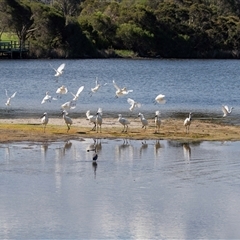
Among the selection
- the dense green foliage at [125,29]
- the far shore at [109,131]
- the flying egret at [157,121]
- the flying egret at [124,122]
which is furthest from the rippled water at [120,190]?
the dense green foliage at [125,29]

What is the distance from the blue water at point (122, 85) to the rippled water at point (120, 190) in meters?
10.6

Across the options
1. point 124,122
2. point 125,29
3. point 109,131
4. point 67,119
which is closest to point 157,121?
point 124,122

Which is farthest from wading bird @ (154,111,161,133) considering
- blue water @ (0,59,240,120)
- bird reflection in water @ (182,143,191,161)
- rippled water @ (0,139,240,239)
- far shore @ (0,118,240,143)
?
blue water @ (0,59,240,120)

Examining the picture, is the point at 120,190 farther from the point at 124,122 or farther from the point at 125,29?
the point at 125,29

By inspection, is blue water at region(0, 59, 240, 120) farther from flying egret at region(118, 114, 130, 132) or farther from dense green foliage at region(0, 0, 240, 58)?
dense green foliage at region(0, 0, 240, 58)

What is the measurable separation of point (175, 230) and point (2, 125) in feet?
49.9

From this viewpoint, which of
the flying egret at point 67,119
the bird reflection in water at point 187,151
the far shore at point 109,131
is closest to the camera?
the bird reflection in water at point 187,151

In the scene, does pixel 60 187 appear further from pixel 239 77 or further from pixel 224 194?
pixel 239 77

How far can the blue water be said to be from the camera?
3978 cm

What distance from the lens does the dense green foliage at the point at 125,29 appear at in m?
99.2

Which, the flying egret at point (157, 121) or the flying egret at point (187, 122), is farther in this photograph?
the flying egret at point (187, 122)

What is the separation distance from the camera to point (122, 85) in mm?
57250

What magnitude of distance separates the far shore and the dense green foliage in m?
67.0

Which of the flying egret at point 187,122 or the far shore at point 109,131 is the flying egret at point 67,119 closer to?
the far shore at point 109,131
